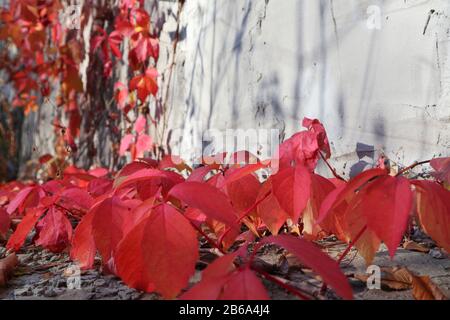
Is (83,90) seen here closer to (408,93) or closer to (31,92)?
(31,92)

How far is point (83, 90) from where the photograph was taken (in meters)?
3.14

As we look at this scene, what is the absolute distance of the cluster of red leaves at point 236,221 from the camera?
23.4 inches

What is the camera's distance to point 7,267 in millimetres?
965


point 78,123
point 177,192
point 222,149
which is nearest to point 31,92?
point 78,123

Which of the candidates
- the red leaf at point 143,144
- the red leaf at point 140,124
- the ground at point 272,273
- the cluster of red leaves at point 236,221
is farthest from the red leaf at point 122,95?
the ground at point 272,273

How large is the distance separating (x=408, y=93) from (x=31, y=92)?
4.13 m

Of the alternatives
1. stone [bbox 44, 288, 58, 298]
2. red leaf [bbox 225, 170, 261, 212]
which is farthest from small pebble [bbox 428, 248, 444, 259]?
stone [bbox 44, 288, 58, 298]

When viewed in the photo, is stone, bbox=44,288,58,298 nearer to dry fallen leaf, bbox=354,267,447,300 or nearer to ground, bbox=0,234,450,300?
ground, bbox=0,234,450,300

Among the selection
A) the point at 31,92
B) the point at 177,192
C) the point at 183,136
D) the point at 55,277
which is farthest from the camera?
the point at 31,92

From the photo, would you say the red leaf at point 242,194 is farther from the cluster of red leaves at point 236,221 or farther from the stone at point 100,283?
the stone at point 100,283

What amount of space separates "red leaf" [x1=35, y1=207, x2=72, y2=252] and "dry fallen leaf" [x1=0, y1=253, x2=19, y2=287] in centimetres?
8

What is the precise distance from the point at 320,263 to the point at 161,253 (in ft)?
0.70

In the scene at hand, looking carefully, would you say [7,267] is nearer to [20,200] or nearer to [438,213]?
[20,200]

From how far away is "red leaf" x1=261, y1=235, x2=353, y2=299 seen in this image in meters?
0.54
